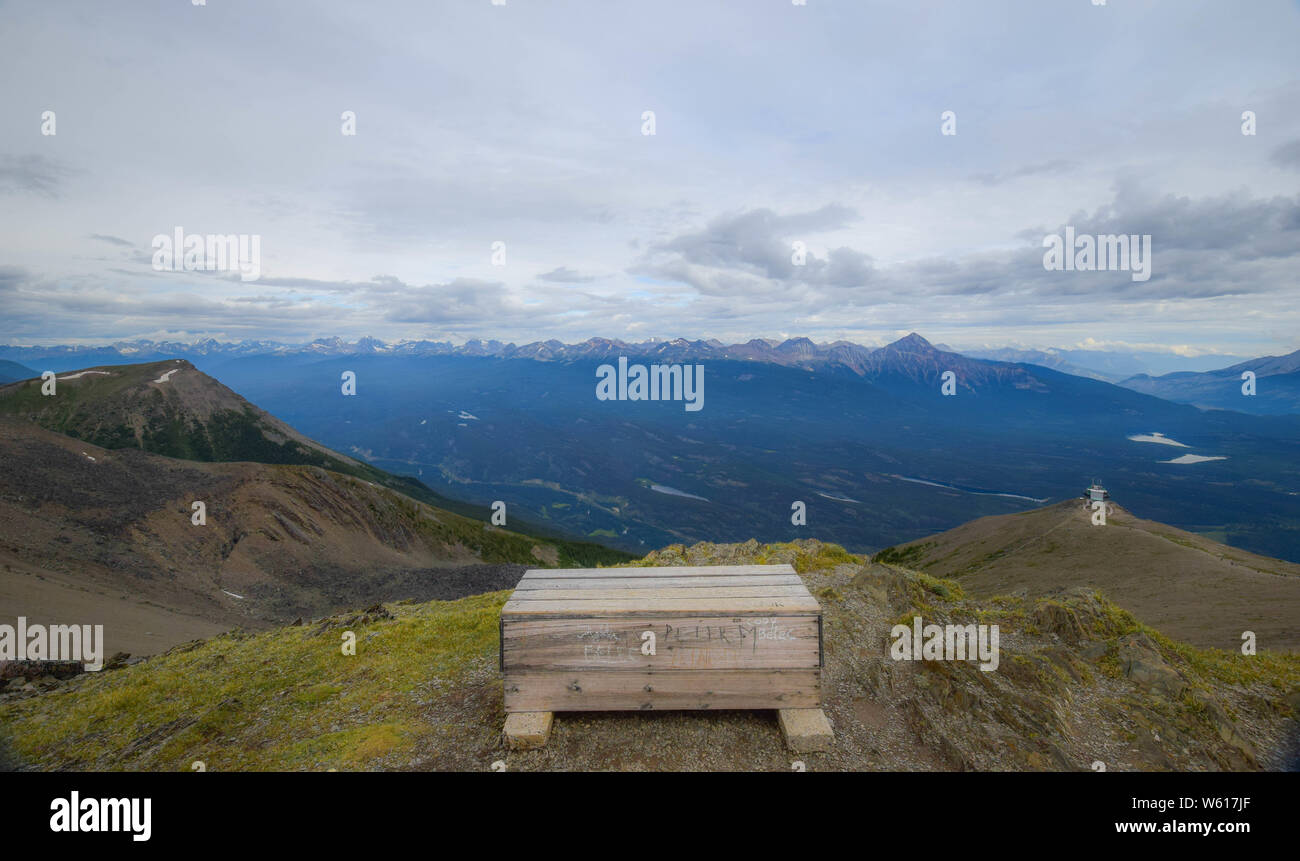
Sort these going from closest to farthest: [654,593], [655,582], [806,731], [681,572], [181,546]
Result: [806,731], [654,593], [655,582], [681,572], [181,546]

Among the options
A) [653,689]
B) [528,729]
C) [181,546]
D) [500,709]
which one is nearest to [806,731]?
[653,689]

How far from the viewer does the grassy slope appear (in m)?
6.77

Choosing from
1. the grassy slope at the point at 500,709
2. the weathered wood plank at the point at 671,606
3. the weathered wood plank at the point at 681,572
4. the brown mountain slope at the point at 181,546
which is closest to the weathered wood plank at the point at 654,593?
the weathered wood plank at the point at 671,606

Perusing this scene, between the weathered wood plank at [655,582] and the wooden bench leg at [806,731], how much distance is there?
63.5 inches

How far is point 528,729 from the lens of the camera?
664cm

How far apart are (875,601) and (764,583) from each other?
533 cm

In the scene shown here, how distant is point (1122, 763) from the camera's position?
6.89 metres

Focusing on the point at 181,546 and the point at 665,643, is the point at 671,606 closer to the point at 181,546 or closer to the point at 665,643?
the point at 665,643

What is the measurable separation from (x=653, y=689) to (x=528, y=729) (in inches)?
62.3

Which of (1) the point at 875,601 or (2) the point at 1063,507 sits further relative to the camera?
(2) the point at 1063,507

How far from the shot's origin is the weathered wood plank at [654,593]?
710 cm
